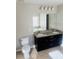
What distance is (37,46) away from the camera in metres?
4.40

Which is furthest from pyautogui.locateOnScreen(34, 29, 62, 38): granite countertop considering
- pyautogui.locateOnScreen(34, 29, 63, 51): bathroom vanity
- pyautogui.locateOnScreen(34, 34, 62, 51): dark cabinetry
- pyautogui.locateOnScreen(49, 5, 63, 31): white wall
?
pyautogui.locateOnScreen(49, 5, 63, 31): white wall

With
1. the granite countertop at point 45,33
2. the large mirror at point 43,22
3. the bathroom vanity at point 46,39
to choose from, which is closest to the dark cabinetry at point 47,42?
the bathroom vanity at point 46,39

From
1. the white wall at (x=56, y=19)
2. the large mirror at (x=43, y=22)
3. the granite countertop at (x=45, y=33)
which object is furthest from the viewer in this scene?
the white wall at (x=56, y=19)

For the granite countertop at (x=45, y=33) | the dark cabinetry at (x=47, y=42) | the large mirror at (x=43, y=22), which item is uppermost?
the large mirror at (x=43, y=22)

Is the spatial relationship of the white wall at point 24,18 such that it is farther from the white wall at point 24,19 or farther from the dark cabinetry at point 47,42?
the dark cabinetry at point 47,42

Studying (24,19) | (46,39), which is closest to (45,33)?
(46,39)

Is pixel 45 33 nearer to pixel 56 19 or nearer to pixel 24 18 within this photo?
pixel 56 19

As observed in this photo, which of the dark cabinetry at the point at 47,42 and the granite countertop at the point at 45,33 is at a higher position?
the granite countertop at the point at 45,33

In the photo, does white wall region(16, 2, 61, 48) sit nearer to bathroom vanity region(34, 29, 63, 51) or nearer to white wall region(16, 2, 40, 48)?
white wall region(16, 2, 40, 48)

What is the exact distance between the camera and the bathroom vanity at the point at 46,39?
174 inches

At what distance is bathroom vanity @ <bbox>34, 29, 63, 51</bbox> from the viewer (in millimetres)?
4414
